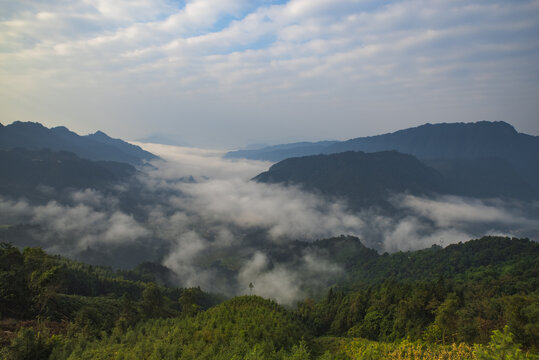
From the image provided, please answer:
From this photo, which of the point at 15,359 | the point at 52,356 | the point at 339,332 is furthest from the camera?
the point at 339,332

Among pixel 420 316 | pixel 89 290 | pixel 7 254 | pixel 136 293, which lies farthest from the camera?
pixel 136 293

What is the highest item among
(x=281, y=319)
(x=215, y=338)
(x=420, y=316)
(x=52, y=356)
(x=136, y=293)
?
(x=52, y=356)

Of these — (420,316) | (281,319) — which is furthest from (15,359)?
(420,316)

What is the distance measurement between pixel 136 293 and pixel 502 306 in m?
185

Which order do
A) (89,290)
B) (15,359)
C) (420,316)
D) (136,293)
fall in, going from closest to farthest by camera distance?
(15,359), (420,316), (89,290), (136,293)

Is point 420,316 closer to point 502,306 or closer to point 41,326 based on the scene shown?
point 502,306

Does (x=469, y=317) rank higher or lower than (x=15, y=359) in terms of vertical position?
lower

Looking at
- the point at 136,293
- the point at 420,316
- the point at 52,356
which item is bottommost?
the point at 136,293

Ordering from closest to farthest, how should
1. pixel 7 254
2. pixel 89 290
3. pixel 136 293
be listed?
pixel 7 254 < pixel 89 290 < pixel 136 293

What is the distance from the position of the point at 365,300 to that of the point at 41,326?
10892 centimetres

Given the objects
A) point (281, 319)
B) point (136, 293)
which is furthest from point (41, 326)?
point (136, 293)

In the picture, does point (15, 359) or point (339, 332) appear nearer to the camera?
point (15, 359)

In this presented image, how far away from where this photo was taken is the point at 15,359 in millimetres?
42188

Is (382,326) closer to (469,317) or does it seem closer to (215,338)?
(469,317)
